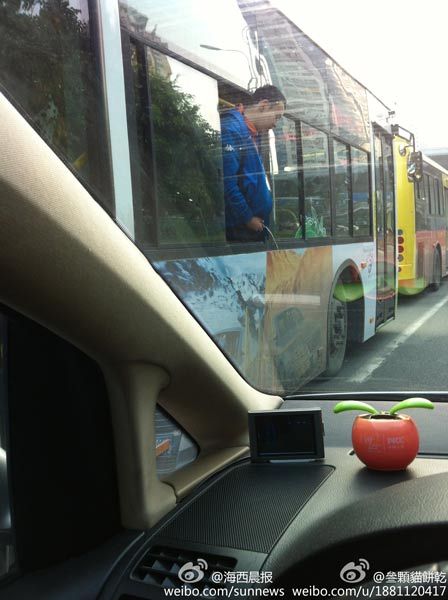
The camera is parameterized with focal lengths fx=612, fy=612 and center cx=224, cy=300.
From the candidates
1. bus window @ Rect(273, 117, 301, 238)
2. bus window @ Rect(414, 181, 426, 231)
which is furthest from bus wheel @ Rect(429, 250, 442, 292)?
bus window @ Rect(273, 117, 301, 238)

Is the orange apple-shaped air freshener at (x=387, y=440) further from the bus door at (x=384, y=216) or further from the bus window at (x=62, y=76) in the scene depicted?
the bus door at (x=384, y=216)

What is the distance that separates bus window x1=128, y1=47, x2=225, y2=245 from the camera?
3.00 m

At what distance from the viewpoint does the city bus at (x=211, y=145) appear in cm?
242

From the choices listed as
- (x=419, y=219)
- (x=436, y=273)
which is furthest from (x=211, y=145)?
(x=419, y=219)

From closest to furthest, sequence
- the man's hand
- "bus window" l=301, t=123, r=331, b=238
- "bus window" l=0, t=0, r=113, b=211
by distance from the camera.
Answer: "bus window" l=0, t=0, r=113, b=211
the man's hand
"bus window" l=301, t=123, r=331, b=238

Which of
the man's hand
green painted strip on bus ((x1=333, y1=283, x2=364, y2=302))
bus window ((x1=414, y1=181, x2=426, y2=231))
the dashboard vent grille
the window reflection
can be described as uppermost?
the window reflection

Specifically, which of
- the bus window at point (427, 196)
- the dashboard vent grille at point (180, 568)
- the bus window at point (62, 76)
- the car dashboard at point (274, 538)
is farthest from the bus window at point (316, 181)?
the dashboard vent grille at point (180, 568)

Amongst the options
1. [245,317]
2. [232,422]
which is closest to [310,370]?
[245,317]

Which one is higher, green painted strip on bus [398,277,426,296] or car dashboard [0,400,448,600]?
green painted strip on bus [398,277,426,296]

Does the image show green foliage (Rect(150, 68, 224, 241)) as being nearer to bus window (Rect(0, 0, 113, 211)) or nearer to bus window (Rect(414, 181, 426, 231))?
bus window (Rect(0, 0, 113, 211))

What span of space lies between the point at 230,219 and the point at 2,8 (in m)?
1.69

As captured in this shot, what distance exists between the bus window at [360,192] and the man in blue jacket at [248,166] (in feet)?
6.06

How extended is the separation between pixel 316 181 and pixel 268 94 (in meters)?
1.10

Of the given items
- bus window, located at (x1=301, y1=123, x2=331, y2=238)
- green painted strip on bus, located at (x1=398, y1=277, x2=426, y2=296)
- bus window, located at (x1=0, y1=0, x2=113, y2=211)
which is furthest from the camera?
green painted strip on bus, located at (x1=398, y1=277, x2=426, y2=296)
